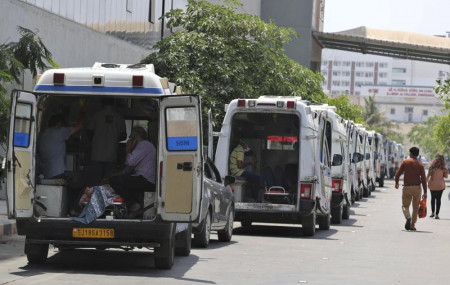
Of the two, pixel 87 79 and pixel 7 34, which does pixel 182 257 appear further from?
pixel 7 34

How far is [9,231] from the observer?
17.8 meters

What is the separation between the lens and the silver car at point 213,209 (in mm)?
16438

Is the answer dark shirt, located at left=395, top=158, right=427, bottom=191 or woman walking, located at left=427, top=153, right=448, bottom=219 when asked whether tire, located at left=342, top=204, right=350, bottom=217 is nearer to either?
woman walking, located at left=427, top=153, right=448, bottom=219

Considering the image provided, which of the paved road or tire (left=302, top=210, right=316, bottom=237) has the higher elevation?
tire (left=302, top=210, right=316, bottom=237)

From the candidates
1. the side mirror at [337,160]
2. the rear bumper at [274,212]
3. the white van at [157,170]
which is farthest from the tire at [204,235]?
the side mirror at [337,160]

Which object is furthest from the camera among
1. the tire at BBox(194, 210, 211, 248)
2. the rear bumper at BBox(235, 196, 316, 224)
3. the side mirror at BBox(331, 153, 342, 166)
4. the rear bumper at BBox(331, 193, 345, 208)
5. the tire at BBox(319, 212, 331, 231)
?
the rear bumper at BBox(331, 193, 345, 208)

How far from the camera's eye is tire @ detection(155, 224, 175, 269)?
514 inches

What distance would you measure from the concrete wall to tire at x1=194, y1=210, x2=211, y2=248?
9571mm

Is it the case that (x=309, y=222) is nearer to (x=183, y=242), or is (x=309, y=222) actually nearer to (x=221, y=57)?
(x=183, y=242)

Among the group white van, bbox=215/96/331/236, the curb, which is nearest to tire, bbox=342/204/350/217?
white van, bbox=215/96/331/236

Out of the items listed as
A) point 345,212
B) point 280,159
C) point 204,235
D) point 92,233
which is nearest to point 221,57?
point 345,212

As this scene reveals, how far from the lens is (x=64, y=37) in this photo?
31.1 metres

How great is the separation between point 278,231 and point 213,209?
5438 mm

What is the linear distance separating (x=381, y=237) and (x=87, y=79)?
964cm
